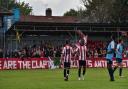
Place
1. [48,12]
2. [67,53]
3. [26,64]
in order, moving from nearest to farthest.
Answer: [67,53]
[26,64]
[48,12]

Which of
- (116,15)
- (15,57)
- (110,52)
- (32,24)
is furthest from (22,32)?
(110,52)

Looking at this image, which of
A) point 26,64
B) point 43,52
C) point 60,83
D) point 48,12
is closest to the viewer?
point 60,83

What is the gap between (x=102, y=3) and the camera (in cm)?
8275

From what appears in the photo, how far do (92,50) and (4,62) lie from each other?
34.5 ft

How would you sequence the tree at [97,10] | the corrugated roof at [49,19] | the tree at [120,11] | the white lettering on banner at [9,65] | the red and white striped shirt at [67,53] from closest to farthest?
the red and white striped shirt at [67,53] → the white lettering on banner at [9,65] → the tree at [120,11] → the tree at [97,10] → the corrugated roof at [49,19]

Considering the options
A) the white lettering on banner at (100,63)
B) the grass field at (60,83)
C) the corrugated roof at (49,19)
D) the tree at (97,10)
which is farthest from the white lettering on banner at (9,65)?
the corrugated roof at (49,19)

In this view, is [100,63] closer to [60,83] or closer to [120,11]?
[120,11]

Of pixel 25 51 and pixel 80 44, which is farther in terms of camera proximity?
pixel 25 51

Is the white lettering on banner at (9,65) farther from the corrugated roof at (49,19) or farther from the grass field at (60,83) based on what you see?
the corrugated roof at (49,19)

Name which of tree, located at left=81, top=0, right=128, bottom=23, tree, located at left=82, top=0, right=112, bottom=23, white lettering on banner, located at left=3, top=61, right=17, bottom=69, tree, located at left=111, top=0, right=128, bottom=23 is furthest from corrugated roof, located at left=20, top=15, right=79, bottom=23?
white lettering on banner, located at left=3, top=61, right=17, bottom=69

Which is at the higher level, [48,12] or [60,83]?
[48,12]

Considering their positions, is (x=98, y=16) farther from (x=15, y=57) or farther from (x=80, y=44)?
(x=80, y=44)


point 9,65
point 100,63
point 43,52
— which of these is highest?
point 43,52

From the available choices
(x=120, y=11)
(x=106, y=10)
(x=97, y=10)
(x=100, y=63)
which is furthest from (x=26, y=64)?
(x=97, y=10)
